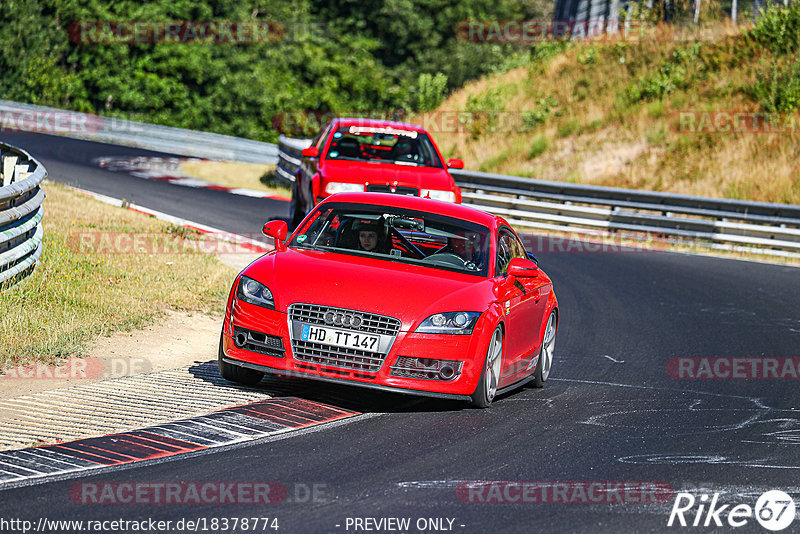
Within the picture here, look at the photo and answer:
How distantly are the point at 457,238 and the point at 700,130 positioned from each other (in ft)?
69.4

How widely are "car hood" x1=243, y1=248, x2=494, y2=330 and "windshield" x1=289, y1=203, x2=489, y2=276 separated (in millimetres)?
357

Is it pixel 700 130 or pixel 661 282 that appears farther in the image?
pixel 700 130

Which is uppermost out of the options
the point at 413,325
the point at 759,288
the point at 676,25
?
the point at 676,25

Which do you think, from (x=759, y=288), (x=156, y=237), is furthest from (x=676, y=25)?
(x=156, y=237)

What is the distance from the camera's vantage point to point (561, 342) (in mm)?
12336

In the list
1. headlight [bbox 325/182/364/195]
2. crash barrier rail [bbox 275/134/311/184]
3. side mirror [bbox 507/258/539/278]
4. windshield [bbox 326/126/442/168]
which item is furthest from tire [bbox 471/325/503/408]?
crash barrier rail [bbox 275/134/311/184]

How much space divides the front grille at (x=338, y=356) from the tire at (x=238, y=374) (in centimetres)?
72

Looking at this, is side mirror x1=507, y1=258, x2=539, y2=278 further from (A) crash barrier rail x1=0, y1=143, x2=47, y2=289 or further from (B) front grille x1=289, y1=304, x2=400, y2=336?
(A) crash barrier rail x1=0, y1=143, x2=47, y2=289

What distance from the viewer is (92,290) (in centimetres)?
1191

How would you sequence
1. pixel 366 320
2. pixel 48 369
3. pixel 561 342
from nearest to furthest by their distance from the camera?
pixel 366 320 → pixel 48 369 → pixel 561 342

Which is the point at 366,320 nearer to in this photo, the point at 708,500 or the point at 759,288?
the point at 708,500

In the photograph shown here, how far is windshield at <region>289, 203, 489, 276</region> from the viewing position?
9188 mm

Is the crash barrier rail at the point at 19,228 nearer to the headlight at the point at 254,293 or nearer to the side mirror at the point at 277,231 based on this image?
the side mirror at the point at 277,231

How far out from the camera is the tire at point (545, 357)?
984 cm
